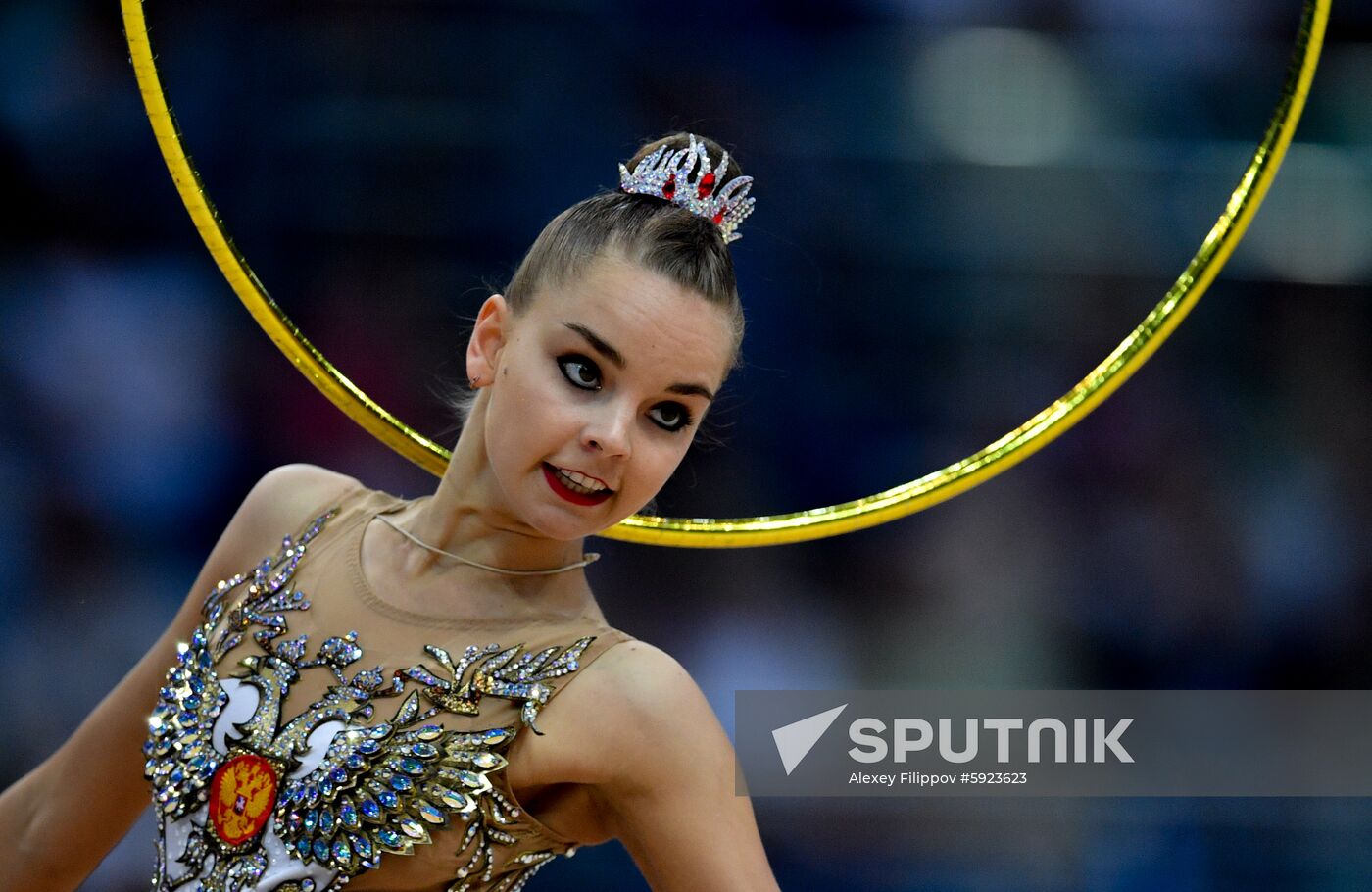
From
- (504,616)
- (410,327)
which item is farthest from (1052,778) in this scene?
(504,616)

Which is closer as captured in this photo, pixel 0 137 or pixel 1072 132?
pixel 1072 132

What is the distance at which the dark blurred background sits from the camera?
2.45 metres

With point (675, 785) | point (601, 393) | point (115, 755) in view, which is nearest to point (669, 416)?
point (601, 393)

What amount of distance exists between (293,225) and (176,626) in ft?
3.39

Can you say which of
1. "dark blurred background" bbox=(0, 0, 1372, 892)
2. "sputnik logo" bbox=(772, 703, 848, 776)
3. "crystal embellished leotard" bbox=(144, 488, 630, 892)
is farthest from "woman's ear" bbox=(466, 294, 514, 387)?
"sputnik logo" bbox=(772, 703, 848, 776)

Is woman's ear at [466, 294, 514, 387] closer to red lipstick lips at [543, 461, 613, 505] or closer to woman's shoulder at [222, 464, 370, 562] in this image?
red lipstick lips at [543, 461, 613, 505]

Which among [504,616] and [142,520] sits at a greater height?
[142,520]

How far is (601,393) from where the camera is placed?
4.59 ft

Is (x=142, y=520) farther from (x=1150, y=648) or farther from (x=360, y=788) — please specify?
(x=1150, y=648)

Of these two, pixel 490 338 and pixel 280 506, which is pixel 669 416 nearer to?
pixel 490 338

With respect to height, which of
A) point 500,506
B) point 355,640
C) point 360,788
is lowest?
point 360,788

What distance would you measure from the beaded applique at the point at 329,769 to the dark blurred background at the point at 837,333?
0.84 metres

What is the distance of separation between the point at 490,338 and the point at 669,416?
20 centimetres

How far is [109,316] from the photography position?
279 centimetres
